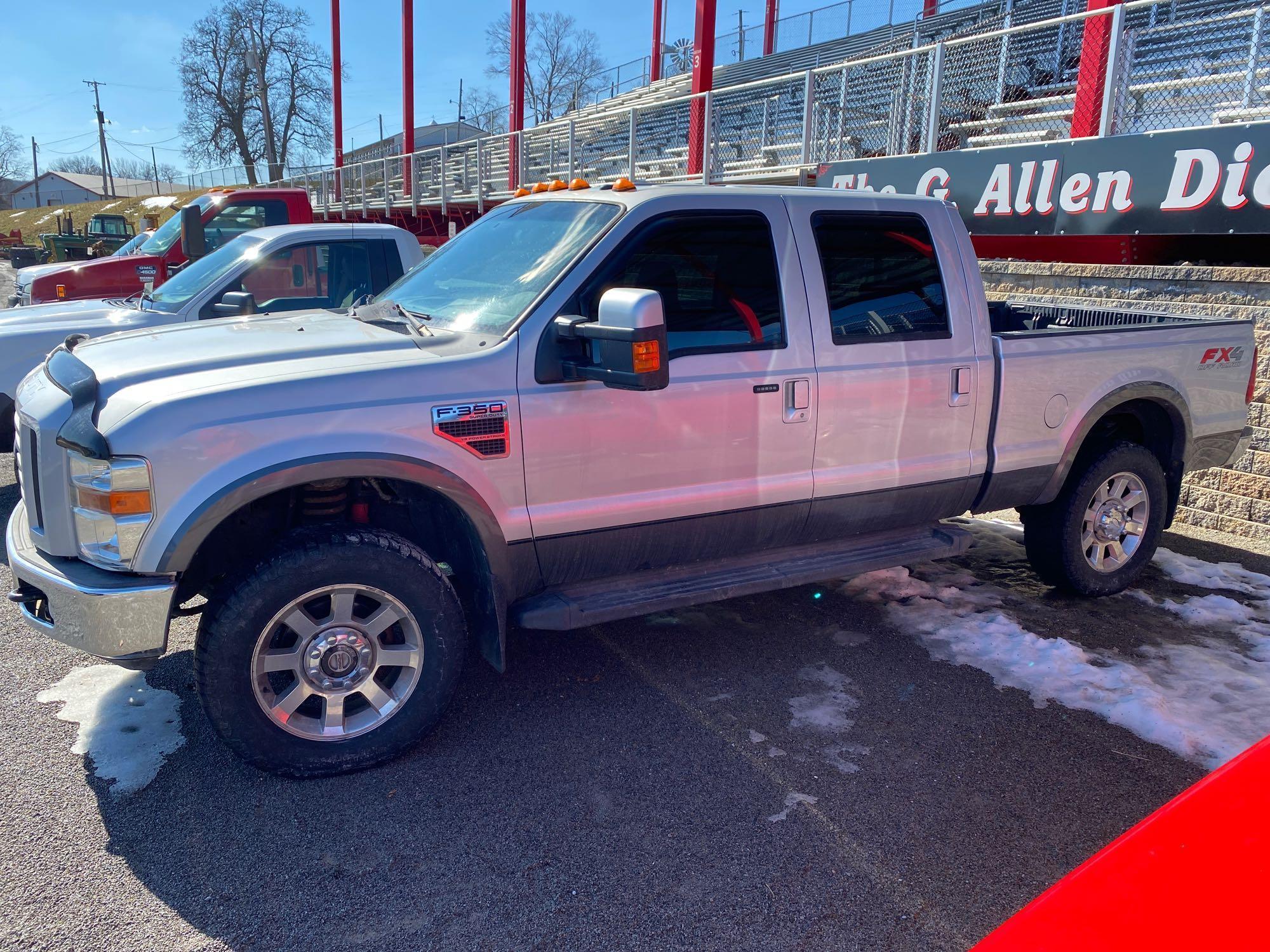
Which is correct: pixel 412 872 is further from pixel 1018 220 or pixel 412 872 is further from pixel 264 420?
pixel 1018 220

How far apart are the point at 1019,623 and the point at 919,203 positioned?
2.09 m

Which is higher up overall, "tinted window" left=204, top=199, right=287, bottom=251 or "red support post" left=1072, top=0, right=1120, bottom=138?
"red support post" left=1072, top=0, right=1120, bottom=138

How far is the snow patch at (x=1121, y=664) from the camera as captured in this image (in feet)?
12.2

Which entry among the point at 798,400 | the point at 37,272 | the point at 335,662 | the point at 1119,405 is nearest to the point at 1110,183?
the point at 1119,405

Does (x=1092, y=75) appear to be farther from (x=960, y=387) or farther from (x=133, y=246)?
(x=133, y=246)

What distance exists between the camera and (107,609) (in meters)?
2.97

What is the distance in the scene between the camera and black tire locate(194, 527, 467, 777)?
3.09 metres

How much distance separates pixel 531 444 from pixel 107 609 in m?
1.45

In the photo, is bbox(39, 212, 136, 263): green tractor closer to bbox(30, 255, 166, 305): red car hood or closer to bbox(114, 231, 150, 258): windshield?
bbox(114, 231, 150, 258): windshield

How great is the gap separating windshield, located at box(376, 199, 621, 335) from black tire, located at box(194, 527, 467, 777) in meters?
0.93

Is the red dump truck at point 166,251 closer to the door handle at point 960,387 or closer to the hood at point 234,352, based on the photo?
the hood at point 234,352

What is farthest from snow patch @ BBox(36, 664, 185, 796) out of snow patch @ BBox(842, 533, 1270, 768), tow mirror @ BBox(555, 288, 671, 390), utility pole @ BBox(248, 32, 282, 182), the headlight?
utility pole @ BBox(248, 32, 282, 182)

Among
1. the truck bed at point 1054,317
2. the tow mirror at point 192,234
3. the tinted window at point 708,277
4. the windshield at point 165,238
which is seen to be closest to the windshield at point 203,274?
the tow mirror at point 192,234

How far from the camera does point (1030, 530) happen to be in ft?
16.8
